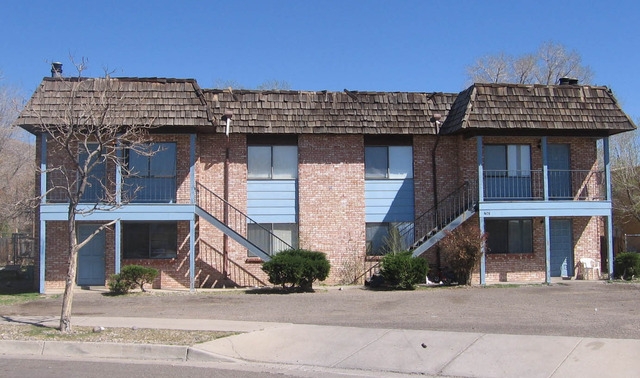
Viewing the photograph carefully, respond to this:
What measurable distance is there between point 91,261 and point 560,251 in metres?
15.5

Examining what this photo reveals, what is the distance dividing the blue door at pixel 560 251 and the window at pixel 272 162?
29.7 feet

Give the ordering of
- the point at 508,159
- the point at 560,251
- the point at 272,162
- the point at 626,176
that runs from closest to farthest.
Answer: the point at 272,162 < the point at 508,159 < the point at 560,251 < the point at 626,176

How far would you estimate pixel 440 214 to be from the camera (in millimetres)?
22328

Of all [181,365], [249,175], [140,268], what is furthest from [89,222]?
[181,365]

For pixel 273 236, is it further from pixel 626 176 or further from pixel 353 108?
pixel 626 176

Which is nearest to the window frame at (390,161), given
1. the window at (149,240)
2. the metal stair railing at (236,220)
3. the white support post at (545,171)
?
the metal stair railing at (236,220)

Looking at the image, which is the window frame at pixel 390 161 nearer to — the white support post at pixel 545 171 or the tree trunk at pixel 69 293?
the white support post at pixel 545 171

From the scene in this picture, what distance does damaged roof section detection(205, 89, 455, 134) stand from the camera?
21531 millimetres

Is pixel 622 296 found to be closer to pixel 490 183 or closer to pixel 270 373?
pixel 490 183

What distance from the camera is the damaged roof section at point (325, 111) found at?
21.5 metres

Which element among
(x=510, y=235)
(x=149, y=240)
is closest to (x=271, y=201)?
(x=149, y=240)

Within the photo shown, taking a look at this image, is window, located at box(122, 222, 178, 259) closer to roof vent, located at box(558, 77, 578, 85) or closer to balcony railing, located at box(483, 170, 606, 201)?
balcony railing, located at box(483, 170, 606, 201)

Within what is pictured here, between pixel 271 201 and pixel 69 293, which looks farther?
pixel 271 201

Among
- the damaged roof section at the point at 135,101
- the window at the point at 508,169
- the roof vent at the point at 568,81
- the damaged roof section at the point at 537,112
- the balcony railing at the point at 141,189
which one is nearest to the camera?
the damaged roof section at the point at 135,101
